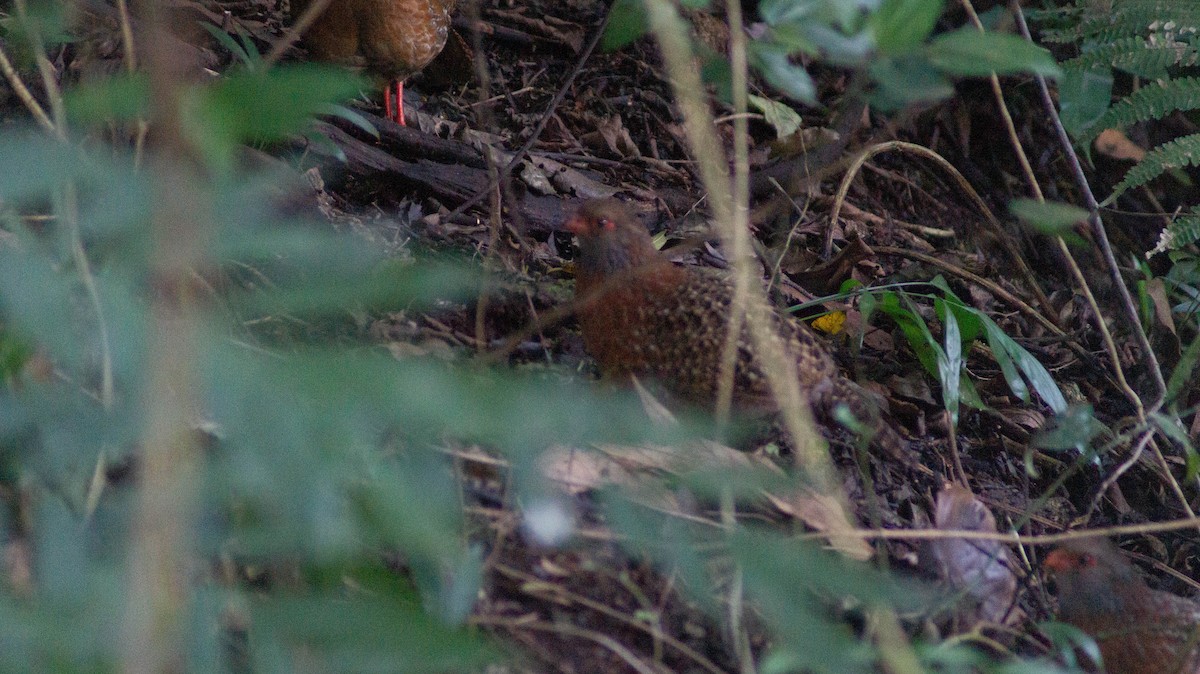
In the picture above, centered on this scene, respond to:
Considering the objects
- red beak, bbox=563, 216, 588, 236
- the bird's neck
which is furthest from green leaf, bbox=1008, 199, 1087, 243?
red beak, bbox=563, 216, 588, 236

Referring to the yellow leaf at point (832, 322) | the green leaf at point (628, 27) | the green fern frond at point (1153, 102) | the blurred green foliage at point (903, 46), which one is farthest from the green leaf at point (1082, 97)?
the blurred green foliage at point (903, 46)

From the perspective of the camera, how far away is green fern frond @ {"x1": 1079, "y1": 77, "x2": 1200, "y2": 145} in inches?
170

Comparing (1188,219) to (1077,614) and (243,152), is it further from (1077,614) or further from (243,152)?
(243,152)

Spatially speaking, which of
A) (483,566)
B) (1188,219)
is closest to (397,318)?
(483,566)

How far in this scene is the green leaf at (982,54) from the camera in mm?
1554

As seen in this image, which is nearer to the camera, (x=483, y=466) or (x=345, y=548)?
(x=345, y=548)

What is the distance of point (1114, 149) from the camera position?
517 centimetres

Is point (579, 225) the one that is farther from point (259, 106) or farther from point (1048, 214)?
point (259, 106)

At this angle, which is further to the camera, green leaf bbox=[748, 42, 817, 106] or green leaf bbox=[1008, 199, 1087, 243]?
green leaf bbox=[1008, 199, 1087, 243]

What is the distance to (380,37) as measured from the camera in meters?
4.51

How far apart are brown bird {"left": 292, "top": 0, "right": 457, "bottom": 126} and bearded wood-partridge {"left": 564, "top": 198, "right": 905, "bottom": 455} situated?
161 centimetres

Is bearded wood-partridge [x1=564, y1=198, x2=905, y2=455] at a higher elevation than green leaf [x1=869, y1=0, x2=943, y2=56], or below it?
below

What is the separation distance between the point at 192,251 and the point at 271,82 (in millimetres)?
208

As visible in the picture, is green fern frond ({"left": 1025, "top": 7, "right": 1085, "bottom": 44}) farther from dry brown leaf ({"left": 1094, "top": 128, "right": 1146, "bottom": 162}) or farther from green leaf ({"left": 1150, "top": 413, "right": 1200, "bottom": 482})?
green leaf ({"left": 1150, "top": 413, "right": 1200, "bottom": 482})
